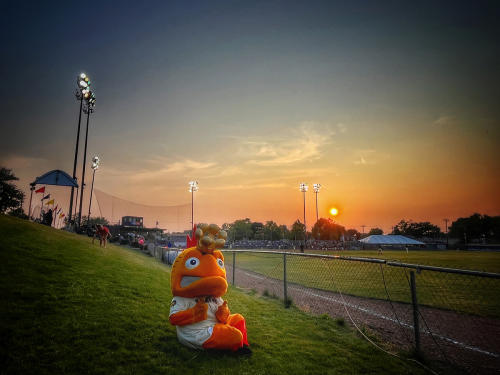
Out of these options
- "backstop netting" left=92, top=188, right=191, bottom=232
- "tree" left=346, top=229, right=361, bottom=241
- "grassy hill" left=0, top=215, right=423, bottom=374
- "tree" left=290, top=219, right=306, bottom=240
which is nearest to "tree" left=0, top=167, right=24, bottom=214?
"backstop netting" left=92, top=188, right=191, bottom=232

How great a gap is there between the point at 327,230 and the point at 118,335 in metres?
128

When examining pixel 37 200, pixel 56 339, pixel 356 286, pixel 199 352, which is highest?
pixel 37 200

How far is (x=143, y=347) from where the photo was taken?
370cm

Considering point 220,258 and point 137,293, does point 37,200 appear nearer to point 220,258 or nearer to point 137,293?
point 137,293

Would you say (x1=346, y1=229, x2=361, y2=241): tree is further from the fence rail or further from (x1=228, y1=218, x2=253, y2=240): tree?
the fence rail

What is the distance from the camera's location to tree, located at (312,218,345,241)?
12281cm

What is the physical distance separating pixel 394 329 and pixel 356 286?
20.6 feet

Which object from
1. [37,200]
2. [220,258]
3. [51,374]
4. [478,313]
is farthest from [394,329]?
[37,200]

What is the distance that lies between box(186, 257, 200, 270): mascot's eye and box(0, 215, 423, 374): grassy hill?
3.88 feet

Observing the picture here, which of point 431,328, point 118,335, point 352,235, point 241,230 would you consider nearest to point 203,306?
point 118,335

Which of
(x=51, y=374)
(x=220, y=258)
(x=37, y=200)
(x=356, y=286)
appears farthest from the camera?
(x=37, y=200)

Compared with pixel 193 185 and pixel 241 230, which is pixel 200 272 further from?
pixel 241 230

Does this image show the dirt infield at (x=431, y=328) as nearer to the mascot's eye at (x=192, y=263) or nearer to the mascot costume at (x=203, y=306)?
the mascot costume at (x=203, y=306)

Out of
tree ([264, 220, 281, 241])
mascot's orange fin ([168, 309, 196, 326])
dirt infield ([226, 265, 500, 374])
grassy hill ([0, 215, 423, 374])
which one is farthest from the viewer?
Result: tree ([264, 220, 281, 241])
